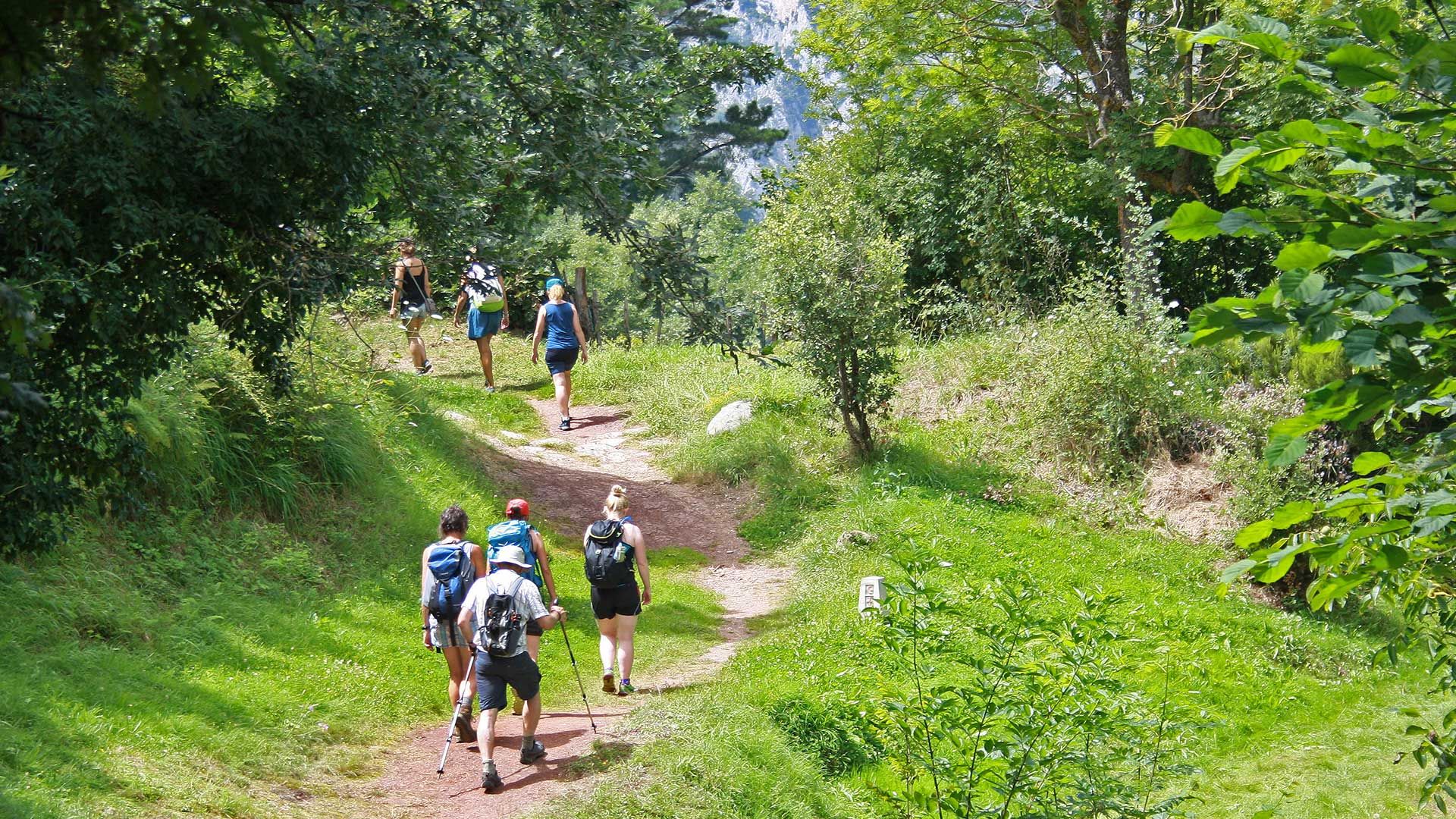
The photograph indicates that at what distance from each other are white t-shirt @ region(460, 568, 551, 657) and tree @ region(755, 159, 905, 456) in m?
7.64

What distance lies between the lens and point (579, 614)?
35.8 ft

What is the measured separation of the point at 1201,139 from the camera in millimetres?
2629

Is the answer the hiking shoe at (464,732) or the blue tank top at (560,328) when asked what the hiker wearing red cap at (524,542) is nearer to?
the hiking shoe at (464,732)

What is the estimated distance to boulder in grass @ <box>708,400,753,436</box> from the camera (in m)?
16.2

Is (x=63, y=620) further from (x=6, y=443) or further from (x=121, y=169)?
(x=121, y=169)

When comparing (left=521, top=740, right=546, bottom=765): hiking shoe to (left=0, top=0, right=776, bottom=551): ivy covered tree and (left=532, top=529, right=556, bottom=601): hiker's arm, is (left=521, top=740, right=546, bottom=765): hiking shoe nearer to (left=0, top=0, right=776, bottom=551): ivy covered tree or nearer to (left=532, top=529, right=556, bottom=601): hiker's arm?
(left=532, top=529, right=556, bottom=601): hiker's arm

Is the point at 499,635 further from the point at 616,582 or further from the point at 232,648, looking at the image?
the point at 232,648

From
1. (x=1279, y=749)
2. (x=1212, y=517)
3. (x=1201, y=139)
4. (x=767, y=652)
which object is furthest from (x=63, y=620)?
(x=1212, y=517)

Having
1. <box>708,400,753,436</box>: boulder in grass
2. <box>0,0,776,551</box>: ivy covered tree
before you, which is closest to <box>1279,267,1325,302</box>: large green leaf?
<box>0,0,776,551</box>: ivy covered tree

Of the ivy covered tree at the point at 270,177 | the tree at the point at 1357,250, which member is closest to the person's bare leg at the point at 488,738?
the ivy covered tree at the point at 270,177

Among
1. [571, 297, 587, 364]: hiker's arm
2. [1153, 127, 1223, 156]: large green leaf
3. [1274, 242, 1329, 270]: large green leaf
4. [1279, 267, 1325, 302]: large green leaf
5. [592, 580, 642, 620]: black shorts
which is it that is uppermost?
[1153, 127, 1223, 156]: large green leaf

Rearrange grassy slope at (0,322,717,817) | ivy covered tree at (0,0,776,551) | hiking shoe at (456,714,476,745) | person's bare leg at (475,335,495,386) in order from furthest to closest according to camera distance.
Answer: person's bare leg at (475,335,495,386) < hiking shoe at (456,714,476,745) < grassy slope at (0,322,717,817) < ivy covered tree at (0,0,776,551)

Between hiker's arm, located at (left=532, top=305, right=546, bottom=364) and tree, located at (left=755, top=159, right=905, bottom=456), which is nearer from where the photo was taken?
tree, located at (left=755, top=159, right=905, bottom=456)

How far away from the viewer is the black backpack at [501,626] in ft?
23.3
